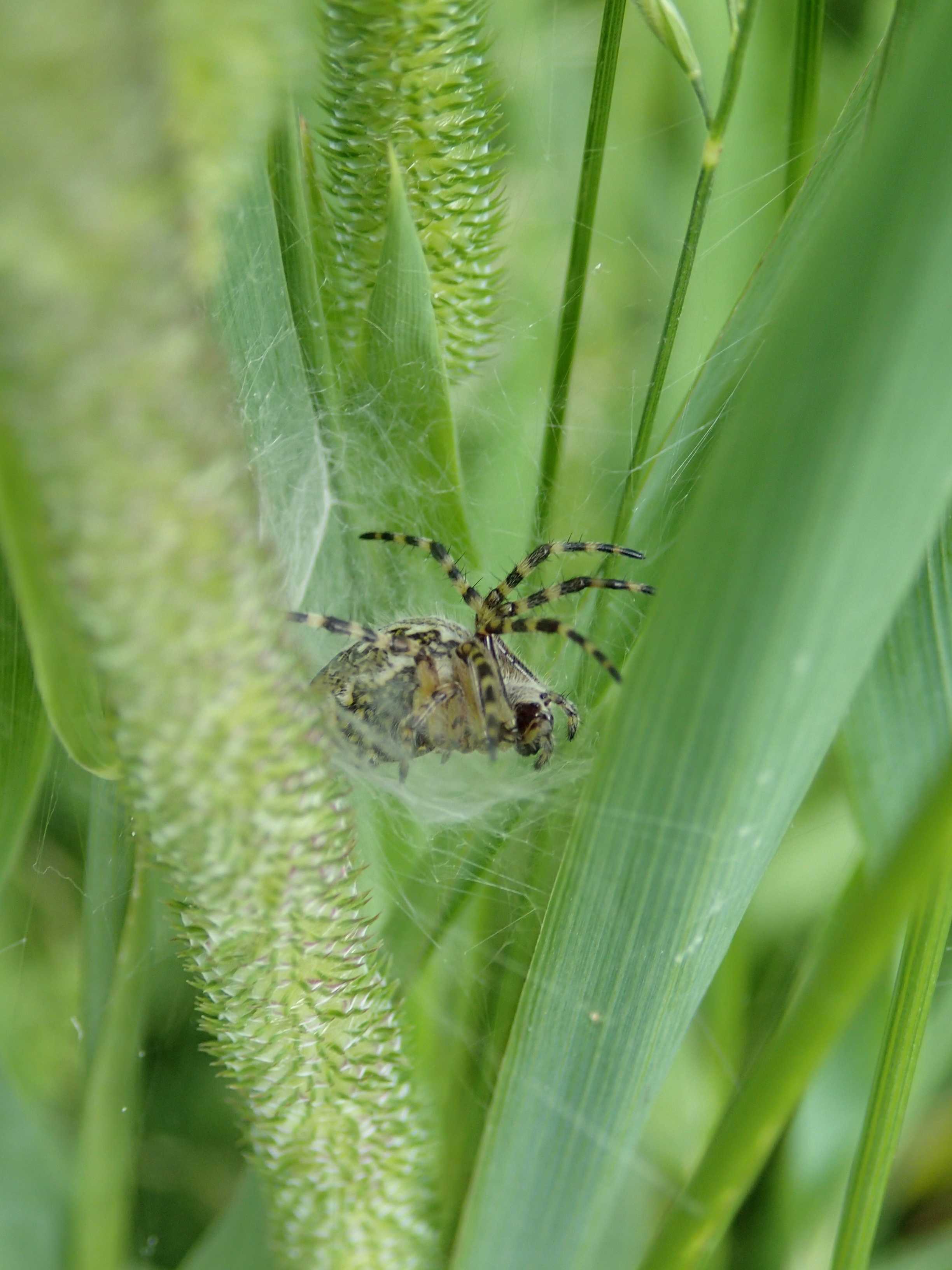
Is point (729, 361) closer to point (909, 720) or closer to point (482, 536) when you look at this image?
point (909, 720)

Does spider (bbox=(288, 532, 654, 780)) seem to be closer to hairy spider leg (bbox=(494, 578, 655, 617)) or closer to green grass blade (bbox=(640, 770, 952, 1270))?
hairy spider leg (bbox=(494, 578, 655, 617))

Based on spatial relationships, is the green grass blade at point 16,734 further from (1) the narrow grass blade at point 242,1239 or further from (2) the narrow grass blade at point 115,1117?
(1) the narrow grass blade at point 242,1239

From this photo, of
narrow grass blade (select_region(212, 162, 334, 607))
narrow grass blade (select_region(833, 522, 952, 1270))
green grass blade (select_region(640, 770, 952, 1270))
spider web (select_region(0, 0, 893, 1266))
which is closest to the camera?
green grass blade (select_region(640, 770, 952, 1270))

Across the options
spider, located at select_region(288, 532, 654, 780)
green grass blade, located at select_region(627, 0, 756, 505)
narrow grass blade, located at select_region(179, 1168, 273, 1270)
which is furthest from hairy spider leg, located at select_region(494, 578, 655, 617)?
narrow grass blade, located at select_region(179, 1168, 273, 1270)

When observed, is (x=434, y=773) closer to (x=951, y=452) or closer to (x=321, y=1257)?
(x=321, y=1257)

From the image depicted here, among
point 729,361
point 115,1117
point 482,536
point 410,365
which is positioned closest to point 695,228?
point 729,361

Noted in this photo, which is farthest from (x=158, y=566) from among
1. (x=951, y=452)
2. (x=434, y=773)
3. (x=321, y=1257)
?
(x=434, y=773)

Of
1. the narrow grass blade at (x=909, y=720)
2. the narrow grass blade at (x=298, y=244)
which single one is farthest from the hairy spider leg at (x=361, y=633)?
the narrow grass blade at (x=909, y=720)
